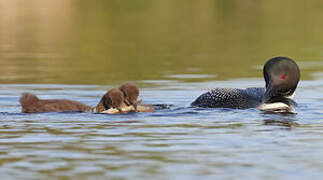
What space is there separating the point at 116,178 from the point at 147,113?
12.8 feet

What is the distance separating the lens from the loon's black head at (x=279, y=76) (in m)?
11.9

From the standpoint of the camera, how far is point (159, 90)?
13.8 m

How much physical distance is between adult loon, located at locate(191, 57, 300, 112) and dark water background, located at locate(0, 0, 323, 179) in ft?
0.98

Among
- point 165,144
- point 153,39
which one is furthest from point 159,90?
point 153,39

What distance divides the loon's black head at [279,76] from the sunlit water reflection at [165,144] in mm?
386

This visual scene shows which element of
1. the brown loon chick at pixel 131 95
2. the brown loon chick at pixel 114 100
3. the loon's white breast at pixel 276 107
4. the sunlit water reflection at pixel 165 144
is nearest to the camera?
the sunlit water reflection at pixel 165 144

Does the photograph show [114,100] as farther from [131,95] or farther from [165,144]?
[165,144]

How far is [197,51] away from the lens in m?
21.6

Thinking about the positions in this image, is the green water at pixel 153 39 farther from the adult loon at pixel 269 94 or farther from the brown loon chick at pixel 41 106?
the brown loon chick at pixel 41 106

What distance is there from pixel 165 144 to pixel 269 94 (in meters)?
3.31

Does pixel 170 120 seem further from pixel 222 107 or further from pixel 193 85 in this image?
pixel 193 85

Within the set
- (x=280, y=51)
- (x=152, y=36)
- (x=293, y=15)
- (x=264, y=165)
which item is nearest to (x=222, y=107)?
(x=264, y=165)

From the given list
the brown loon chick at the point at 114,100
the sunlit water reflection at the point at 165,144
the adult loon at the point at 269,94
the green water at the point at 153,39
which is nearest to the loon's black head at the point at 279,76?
the adult loon at the point at 269,94

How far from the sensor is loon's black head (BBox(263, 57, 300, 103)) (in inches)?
469
